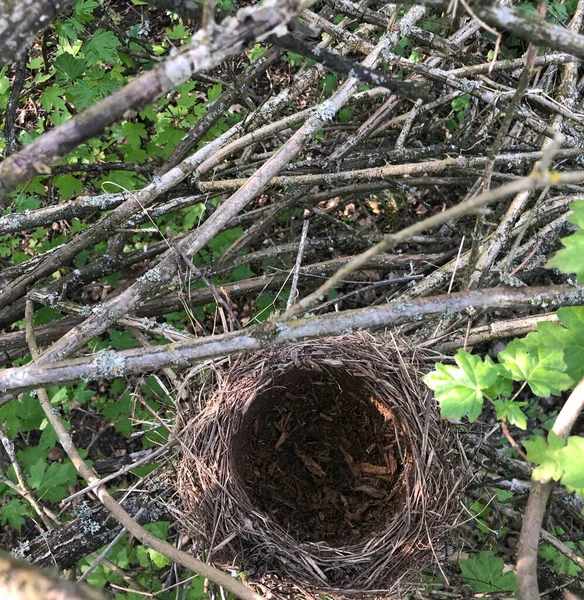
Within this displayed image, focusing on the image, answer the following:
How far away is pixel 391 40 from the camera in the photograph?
84.0 inches

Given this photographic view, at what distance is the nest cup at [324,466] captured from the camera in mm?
2020

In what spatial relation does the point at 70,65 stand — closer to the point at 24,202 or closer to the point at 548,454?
the point at 24,202

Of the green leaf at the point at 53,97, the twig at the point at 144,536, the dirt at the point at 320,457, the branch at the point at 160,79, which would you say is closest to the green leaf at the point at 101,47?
the green leaf at the point at 53,97

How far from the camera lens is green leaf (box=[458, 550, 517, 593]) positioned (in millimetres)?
2031

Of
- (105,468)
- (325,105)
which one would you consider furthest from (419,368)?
(105,468)

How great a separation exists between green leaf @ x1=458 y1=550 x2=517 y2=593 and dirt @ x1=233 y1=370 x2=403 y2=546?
1.47 feet

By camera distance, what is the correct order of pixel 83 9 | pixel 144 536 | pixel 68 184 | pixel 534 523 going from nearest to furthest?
pixel 534 523
pixel 144 536
pixel 83 9
pixel 68 184

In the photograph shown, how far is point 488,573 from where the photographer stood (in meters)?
2.04

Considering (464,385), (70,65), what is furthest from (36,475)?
(464,385)

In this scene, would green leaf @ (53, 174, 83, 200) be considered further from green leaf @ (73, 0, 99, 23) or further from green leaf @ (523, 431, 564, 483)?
green leaf @ (523, 431, 564, 483)

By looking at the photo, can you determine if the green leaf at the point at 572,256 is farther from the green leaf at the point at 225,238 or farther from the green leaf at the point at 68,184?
the green leaf at the point at 68,184

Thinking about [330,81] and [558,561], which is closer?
[558,561]

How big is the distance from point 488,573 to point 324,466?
41.6 inches

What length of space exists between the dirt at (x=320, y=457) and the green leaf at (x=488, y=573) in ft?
1.47
